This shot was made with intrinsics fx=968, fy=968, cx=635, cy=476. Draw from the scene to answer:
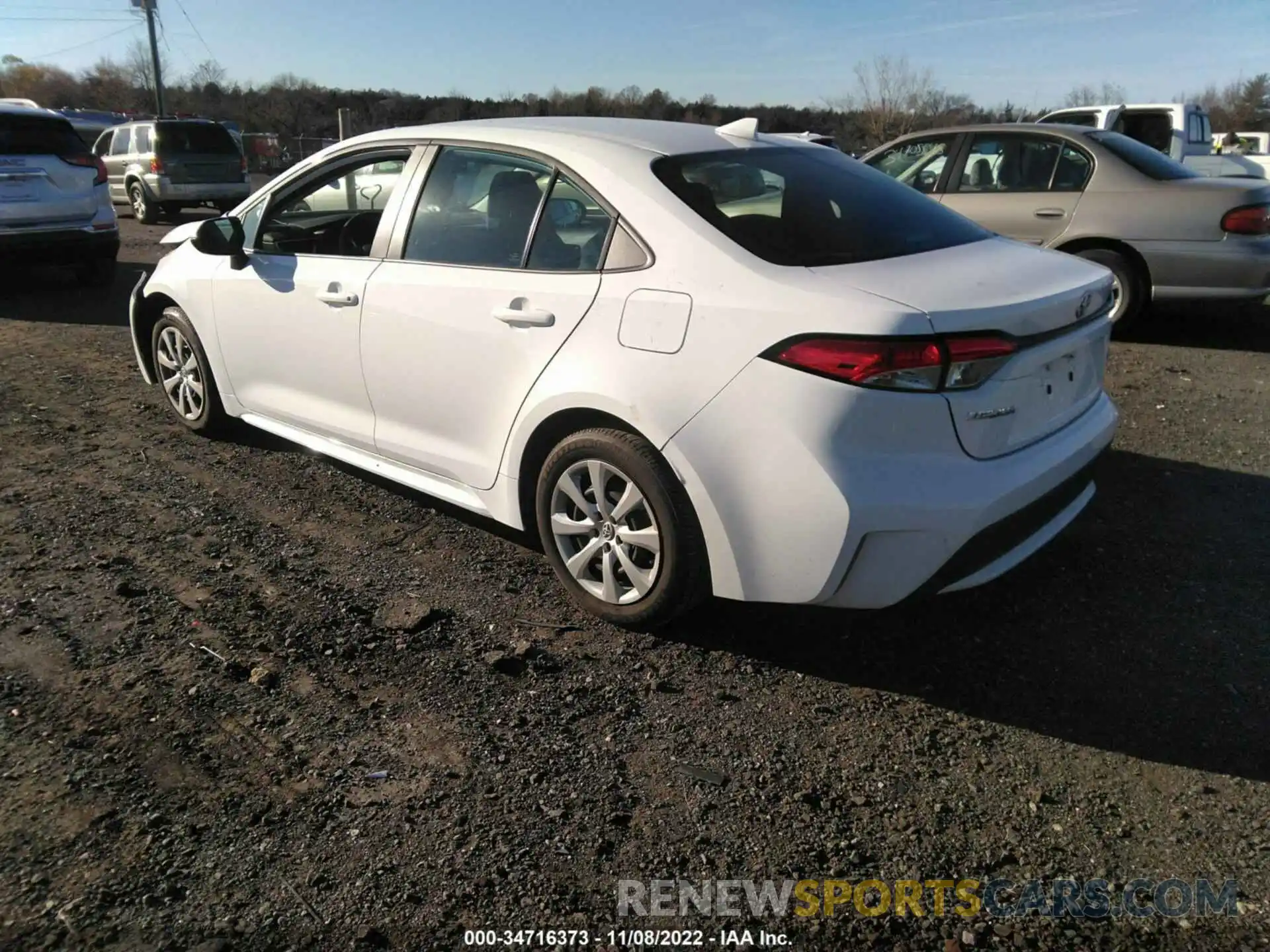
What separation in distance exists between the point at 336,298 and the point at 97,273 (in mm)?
8186

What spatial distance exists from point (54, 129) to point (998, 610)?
1024cm

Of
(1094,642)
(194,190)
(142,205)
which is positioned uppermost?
(194,190)

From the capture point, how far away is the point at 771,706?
2992 mm

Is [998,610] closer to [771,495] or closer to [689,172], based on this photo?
[771,495]

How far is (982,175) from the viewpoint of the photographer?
8.16 m

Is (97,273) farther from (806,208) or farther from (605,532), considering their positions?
(806,208)

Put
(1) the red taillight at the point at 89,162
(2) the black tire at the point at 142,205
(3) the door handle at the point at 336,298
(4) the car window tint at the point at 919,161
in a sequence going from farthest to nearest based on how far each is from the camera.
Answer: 1. (2) the black tire at the point at 142,205
2. (1) the red taillight at the point at 89,162
3. (4) the car window tint at the point at 919,161
4. (3) the door handle at the point at 336,298

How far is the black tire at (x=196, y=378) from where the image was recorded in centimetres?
504

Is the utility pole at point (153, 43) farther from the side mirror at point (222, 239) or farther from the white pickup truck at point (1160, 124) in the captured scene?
the side mirror at point (222, 239)

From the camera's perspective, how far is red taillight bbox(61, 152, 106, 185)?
972cm

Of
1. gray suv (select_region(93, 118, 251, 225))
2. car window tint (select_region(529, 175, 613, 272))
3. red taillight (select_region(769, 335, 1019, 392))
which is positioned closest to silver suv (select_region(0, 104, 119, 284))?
gray suv (select_region(93, 118, 251, 225))

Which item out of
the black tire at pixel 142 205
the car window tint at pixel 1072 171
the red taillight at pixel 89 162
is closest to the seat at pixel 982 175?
the car window tint at pixel 1072 171

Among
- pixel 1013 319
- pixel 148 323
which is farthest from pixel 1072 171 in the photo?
pixel 148 323

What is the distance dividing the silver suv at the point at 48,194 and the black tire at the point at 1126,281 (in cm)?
934
